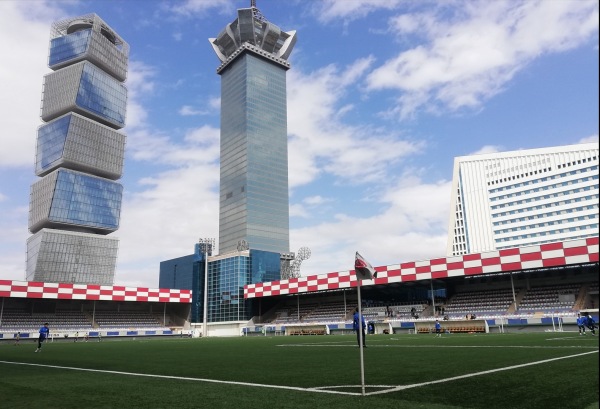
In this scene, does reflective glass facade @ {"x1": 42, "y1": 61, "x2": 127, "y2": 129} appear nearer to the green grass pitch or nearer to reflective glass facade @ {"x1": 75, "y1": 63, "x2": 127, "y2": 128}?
reflective glass facade @ {"x1": 75, "y1": 63, "x2": 127, "y2": 128}

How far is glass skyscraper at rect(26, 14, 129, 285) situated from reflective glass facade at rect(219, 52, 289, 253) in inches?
1228


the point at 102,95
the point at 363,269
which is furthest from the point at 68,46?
the point at 363,269

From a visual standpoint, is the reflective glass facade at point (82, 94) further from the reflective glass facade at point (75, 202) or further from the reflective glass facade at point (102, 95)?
the reflective glass facade at point (75, 202)

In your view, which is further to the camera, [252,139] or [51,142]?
[252,139]

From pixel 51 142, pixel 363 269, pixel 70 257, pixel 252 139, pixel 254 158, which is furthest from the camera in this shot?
pixel 252 139

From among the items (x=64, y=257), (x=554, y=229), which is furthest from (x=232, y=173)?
(x=554, y=229)

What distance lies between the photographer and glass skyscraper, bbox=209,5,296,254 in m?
129

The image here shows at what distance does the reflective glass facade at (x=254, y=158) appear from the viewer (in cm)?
12838

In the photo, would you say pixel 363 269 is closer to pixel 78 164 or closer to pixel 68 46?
pixel 78 164

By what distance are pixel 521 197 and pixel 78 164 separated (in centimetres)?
11046

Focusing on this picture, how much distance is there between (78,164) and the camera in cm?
10506

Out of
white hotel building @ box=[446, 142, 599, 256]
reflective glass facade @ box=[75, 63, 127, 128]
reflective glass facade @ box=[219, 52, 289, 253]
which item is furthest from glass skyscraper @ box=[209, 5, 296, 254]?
white hotel building @ box=[446, 142, 599, 256]

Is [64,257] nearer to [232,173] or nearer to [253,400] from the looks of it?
[232,173]

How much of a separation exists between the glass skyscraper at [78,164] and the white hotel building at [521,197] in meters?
95.2
